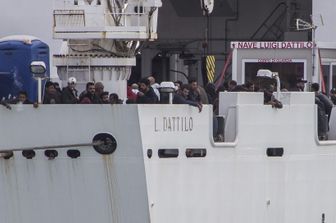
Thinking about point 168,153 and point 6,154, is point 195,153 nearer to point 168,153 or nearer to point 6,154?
point 168,153

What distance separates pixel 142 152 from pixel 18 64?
2833 millimetres

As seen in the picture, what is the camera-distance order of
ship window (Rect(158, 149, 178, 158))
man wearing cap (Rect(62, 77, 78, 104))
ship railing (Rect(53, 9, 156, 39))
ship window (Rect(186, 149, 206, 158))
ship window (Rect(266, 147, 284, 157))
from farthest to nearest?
ship window (Rect(266, 147, 284, 157)), ship railing (Rect(53, 9, 156, 39)), ship window (Rect(186, 149, 206, 158)), man wearing cap (Rect(62, 77, 78, 104)), ship window (Rect(158, 149, 178, 158))

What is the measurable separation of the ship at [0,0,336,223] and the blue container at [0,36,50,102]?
277 mm

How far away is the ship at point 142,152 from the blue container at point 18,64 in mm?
277

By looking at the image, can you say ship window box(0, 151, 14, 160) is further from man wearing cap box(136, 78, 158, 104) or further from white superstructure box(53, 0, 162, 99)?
white superstructure box(53, 0, 162, 99)

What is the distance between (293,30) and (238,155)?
434 inches

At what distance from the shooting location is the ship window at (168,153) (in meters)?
16.1

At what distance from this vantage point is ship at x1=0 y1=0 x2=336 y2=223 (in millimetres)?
15625

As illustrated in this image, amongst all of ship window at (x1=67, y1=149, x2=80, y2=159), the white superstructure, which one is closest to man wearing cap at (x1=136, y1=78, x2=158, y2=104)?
the white superstructure

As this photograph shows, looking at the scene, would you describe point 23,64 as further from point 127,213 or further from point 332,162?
point 332,162

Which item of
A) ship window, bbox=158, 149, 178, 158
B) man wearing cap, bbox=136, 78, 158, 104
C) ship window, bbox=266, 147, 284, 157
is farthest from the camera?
ship window, bbox=266, 147, 284, 157

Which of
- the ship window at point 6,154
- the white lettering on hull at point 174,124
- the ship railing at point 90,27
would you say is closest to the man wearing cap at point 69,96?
the ship railing at point 90,27

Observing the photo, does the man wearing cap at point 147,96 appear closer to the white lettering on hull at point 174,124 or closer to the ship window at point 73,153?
the white lettering on hull at point 174,124

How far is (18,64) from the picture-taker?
17328 mm
